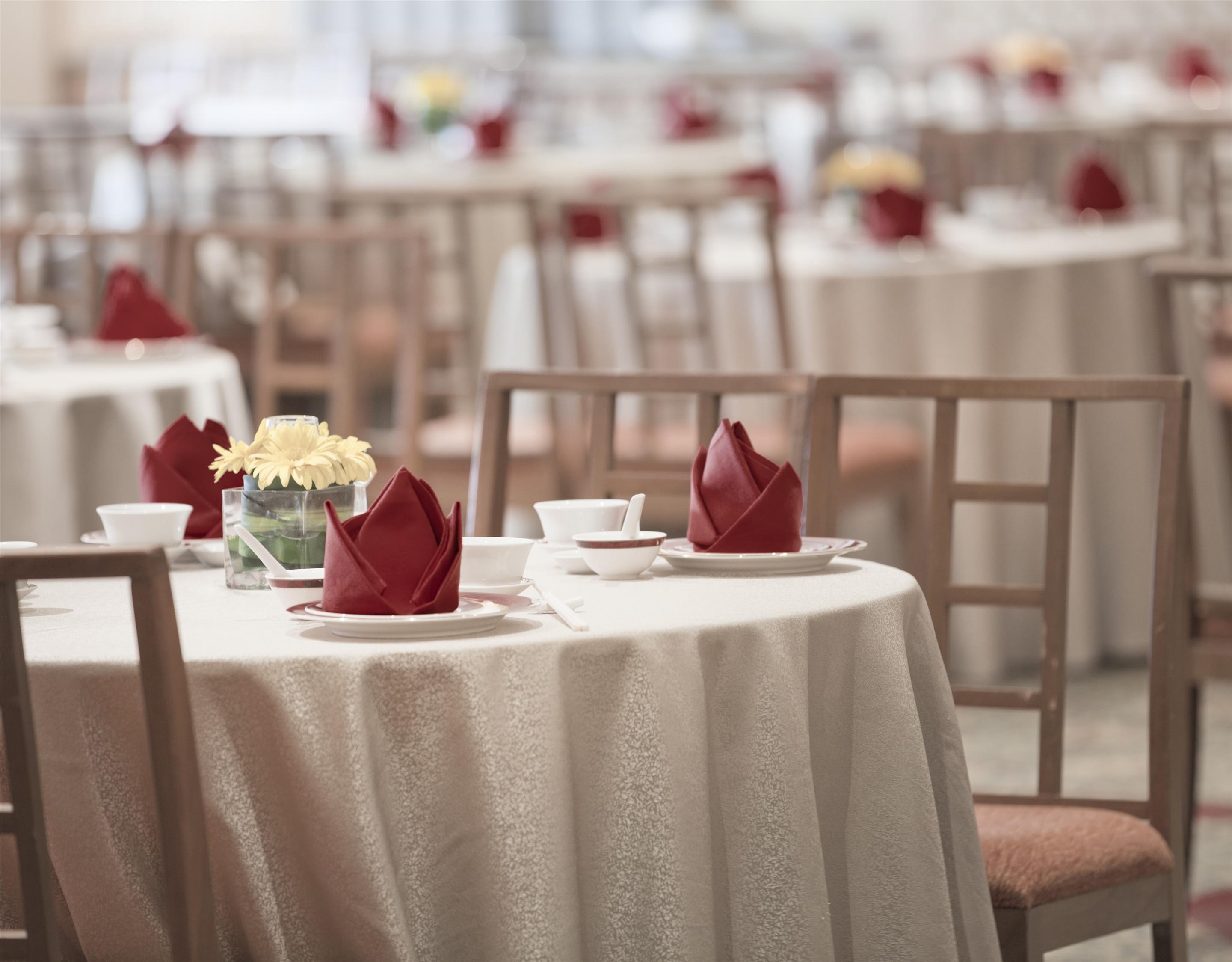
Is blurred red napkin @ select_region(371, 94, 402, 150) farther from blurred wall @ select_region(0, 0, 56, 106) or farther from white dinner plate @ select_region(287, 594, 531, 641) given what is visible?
white dinner plate @ select_region(287, 594, 531, 641)

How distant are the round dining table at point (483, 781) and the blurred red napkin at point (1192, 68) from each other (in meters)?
9.14

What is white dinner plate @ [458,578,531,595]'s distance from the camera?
1.68m

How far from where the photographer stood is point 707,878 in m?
1.54

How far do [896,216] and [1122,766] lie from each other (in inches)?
63.1

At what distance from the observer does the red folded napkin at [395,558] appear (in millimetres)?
1541

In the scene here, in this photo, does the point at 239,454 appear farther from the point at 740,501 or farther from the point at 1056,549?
the point at 1056,549

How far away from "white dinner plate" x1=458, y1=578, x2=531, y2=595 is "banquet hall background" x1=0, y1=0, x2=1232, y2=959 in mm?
728

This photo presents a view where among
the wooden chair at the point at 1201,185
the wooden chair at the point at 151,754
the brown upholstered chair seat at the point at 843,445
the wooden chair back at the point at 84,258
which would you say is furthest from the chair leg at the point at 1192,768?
the wooden chair at the point at 1201,185

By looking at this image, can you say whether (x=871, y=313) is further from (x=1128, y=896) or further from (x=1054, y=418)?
(x=1128, y=896)

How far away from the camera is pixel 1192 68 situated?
33.0ft

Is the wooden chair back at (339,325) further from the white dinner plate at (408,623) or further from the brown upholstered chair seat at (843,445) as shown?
the white dinner plate at (408,623)

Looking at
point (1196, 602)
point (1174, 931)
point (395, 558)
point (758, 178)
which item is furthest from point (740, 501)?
point (758, 178)

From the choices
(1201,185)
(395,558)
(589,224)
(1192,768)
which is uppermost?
(1201,185)

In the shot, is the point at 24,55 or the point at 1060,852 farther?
the point at 24,55
